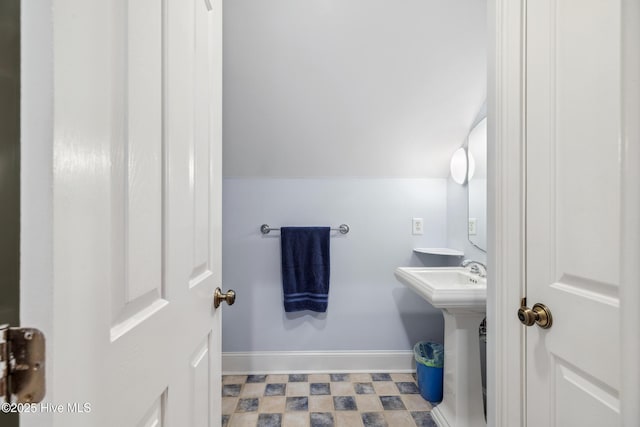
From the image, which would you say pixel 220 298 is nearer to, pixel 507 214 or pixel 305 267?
pixel 507 214

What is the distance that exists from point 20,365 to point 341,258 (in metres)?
1.90

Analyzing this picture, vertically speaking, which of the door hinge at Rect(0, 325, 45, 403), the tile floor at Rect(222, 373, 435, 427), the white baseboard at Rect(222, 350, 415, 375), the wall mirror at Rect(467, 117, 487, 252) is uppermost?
the wall mirror at Rect(467, 117, 487, 252)

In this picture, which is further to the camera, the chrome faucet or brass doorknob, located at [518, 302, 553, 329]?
the chrome faucet

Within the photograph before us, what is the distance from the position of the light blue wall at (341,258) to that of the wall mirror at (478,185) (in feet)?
0.98

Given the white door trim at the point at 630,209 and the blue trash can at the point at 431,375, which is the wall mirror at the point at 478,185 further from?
the white door trim at the point at 630,209

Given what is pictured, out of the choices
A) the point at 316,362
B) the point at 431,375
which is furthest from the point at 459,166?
the point at 316,362

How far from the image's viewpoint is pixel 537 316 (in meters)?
0.73

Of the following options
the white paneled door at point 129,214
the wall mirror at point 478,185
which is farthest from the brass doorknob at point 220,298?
the wall mirror at point 478,185

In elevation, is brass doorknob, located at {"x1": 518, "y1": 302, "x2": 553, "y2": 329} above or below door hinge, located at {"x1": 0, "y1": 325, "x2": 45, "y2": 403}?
below

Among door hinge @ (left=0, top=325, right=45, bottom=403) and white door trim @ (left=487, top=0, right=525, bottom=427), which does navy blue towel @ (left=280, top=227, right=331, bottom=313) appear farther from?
door hinge @ (left=0, top=325, right=45, bottom=403)

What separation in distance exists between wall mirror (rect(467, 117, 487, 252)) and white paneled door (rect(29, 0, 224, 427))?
1569 millimetres

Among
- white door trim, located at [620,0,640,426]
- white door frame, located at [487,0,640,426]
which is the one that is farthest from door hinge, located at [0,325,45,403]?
white door frame, located at [487,0,640,426]

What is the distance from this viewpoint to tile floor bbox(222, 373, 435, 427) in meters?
1.56

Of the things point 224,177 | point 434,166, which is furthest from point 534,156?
point 224,177
